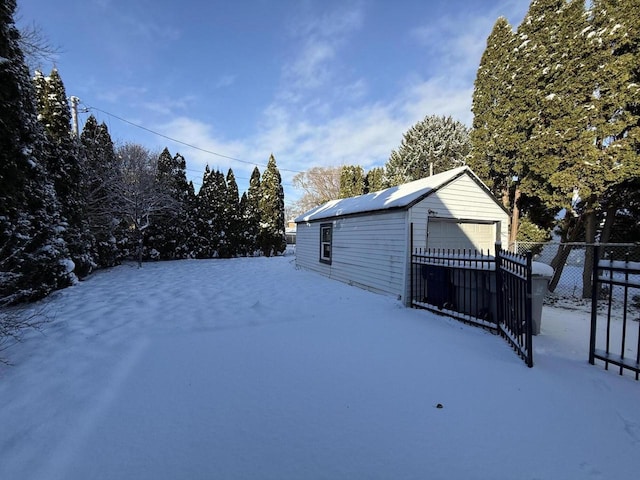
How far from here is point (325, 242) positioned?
10938 millimetres

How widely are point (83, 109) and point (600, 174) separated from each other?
19.6m

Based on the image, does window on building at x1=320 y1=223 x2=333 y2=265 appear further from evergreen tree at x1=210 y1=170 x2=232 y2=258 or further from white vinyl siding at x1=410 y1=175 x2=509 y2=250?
evergreen tree at x1=210 y1=170 x2=232 y2=258

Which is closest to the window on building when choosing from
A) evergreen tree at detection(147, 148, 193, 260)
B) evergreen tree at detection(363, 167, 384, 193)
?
evergreen tree at detection(147, 148, 193, 260)

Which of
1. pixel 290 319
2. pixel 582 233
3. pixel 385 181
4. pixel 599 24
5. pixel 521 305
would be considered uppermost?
pixel 599 24

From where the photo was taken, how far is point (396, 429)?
2.29 metres

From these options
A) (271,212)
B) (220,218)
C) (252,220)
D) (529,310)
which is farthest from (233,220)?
(529,310)

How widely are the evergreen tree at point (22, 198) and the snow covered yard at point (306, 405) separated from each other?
1566 millimetres

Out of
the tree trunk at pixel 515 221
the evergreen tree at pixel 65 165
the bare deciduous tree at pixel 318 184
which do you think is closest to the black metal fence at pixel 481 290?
the tree trunk at pixel 515 221

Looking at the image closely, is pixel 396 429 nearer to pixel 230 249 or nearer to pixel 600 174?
pixel 600 174

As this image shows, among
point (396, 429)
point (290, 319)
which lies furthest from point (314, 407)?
point (290, 319)

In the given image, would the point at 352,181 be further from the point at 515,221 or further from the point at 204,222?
the point at 515,221

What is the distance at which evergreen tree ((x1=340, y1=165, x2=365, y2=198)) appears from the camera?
78.6 feet

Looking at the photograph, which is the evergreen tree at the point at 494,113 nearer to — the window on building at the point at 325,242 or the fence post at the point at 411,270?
the fence post at the point at 411,270

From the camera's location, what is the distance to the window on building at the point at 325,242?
34.6 ft
